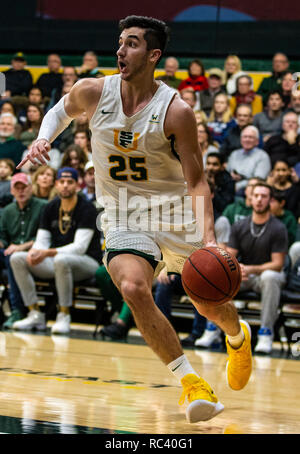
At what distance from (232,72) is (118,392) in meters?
7.81

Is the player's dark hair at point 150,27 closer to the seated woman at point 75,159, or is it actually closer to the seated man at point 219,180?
the seated man at point 219,180

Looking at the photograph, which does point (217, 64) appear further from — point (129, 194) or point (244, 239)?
point (129, 194)

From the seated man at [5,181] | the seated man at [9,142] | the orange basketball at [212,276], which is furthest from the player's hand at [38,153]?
the seated man at [9,142]

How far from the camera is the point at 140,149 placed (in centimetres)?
434

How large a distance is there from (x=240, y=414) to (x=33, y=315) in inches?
193

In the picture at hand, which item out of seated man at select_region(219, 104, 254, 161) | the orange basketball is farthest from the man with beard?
the orange basketball

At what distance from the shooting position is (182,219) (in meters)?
4.58

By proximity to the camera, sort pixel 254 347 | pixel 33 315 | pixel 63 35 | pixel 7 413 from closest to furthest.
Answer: pixel 7 413
pixel 254 347
pixel 33 315
pixel 63 35

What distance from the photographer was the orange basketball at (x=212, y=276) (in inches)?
157

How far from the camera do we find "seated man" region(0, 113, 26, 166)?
37.6 feet

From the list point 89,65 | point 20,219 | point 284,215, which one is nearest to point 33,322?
point 20,219

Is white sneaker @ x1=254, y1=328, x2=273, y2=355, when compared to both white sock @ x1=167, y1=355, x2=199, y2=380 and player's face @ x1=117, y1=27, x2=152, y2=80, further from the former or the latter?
player's face @ x1=117, y1=27, x2=152, y2=80

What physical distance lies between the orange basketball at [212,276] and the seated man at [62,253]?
468 centimetres
